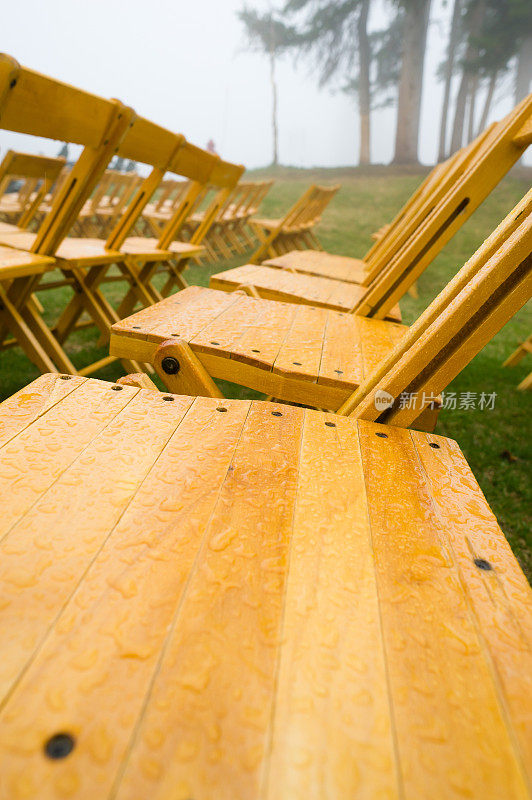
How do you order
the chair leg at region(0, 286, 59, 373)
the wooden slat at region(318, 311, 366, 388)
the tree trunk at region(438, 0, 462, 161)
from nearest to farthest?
1. the wooden slat at region(318, 311, 366, 388)
2. the chair leg at region(0, 286, 59, 373)
3. the tree trunk at region(438, 0, 462, 161)

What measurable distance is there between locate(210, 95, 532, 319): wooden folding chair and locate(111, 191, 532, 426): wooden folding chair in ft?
0.74

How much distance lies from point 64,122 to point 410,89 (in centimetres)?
1617

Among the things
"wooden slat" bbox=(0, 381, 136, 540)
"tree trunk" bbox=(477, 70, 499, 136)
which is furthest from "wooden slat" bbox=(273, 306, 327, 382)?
"tree trunk" bbox=(477, 70, 499, 136)

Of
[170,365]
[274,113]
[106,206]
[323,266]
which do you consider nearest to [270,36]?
[274,113]

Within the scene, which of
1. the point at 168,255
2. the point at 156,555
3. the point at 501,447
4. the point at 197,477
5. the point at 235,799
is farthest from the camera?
the point at 168,255

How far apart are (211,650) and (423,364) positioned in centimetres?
60

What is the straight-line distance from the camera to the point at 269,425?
2.77ft

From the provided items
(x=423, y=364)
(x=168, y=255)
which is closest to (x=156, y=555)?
(x=423, y=364)

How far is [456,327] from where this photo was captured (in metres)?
0.84

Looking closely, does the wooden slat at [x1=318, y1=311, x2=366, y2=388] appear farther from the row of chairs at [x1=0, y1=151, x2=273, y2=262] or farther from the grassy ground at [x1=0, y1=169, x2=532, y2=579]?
the row of chairs at [x1=0, y1=151, x2=273, y2=262]

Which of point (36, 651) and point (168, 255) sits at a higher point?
point (36, 651)

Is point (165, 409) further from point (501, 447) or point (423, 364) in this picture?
point (501, 447)

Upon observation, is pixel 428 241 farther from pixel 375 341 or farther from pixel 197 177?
pixel 197 177

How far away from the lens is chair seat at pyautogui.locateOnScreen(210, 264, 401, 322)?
6.26 ft
